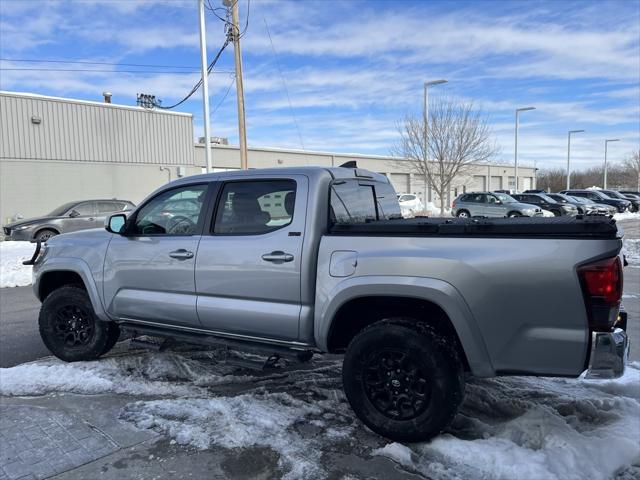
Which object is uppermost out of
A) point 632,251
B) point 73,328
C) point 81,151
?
point 81,151

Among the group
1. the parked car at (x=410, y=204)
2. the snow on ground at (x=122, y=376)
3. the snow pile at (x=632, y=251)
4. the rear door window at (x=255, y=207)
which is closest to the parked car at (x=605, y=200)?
the parked car at (x=410, y=204)

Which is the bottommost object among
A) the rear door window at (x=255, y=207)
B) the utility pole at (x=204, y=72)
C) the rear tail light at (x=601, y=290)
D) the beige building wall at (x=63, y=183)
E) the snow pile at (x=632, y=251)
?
the snow pile at (x=632, y=251)

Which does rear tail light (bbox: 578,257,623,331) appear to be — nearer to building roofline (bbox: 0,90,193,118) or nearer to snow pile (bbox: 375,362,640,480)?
snow pile (bbox: 375,362,640,480)

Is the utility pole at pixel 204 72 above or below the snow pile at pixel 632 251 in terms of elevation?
above

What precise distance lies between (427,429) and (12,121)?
24.8 metres

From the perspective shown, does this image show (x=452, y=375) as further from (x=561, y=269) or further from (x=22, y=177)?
(x=22, y=177)

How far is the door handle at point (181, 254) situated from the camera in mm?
4234

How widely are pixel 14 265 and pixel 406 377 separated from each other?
11736mm

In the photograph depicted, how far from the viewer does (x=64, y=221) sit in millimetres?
16625

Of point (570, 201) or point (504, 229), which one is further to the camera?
point (570, 201)

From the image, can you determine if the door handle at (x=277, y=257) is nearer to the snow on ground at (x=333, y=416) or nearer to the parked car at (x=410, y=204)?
the snow on ground at (x=333, y=416)

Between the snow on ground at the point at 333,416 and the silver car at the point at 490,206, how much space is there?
69.9ft

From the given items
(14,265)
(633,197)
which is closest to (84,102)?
(14,265)

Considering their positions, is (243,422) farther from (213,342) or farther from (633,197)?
(633,197)
